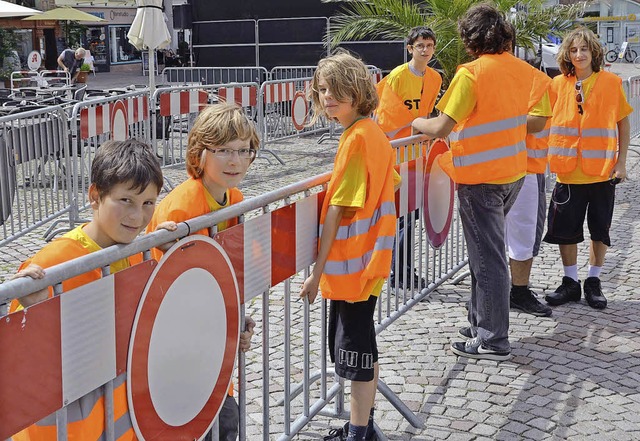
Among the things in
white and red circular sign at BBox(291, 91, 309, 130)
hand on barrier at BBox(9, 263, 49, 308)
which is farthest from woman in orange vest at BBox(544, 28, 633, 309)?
white and red circular sign at BBox(291, 91, 309, 130)

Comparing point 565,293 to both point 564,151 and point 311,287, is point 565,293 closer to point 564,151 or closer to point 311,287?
point 564,151

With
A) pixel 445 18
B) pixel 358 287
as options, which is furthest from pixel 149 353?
pixel 445 18

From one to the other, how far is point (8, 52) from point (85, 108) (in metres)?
25.1

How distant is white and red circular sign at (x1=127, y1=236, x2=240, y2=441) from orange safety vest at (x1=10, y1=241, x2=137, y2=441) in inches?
1.4

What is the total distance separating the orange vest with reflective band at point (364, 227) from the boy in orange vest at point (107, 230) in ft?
3.46

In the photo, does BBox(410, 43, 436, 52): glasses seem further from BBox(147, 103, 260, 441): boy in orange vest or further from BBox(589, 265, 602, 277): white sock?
BBox(147, 103, 260, 441): boy in orange vest

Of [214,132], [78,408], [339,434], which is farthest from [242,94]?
[78,408]

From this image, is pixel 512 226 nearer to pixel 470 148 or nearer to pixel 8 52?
pixel 470 148

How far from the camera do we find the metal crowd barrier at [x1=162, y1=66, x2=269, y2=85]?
20688mm

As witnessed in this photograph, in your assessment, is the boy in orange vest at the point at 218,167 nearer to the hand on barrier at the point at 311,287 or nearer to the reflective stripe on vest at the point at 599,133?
the hand on barrier at the point at 311,287

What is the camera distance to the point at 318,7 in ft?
69.8

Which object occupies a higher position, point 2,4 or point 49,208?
point 2,4

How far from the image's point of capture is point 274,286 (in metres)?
4.23

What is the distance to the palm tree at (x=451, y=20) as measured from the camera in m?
10.6
